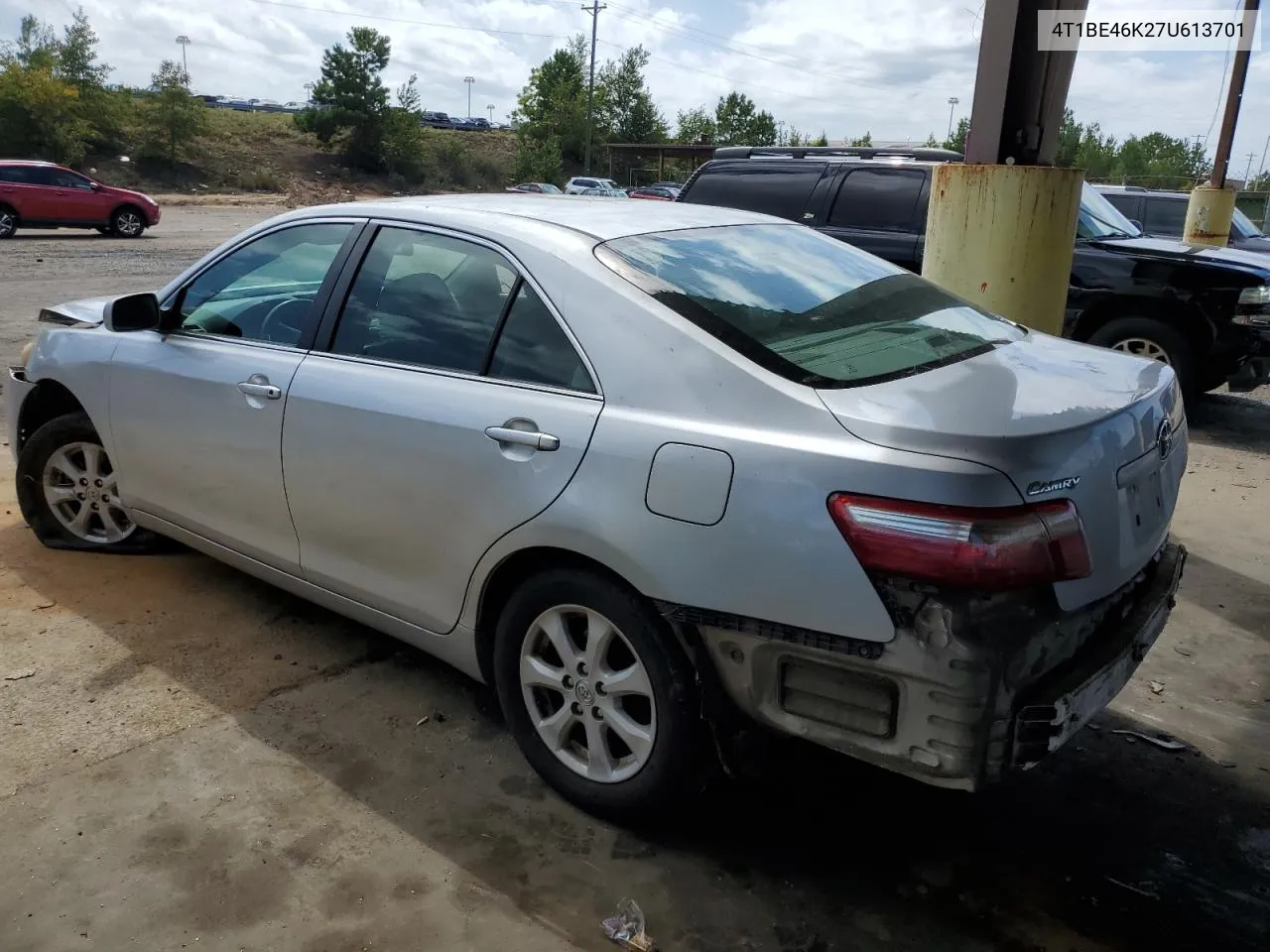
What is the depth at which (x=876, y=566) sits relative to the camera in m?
2.10

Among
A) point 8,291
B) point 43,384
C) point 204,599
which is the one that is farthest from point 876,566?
point 8,291

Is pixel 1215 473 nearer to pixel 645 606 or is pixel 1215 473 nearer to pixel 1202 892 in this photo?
pixel 1202 892

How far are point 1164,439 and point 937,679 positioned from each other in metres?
1.02

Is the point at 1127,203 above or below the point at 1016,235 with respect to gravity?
above

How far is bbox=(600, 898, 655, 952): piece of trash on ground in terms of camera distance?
2336mm

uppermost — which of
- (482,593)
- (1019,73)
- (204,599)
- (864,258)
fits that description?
(1019,73)

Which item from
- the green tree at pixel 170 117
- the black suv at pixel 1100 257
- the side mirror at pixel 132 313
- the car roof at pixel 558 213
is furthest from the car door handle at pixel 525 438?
the green tree at pixel 170 117

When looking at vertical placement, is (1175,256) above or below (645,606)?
above

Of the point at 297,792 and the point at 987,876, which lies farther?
the point at 297,792

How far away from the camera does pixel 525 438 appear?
8.70 feet

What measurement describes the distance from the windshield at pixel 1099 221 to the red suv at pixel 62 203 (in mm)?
21165

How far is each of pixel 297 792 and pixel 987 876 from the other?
194 cm

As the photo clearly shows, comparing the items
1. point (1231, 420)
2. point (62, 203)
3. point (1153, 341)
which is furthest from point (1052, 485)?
point (62, 203)

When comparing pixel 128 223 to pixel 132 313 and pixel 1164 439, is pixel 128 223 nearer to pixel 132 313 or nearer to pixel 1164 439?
pixel 132 313
